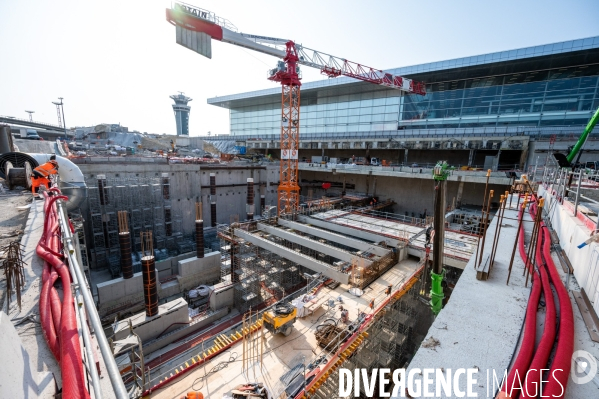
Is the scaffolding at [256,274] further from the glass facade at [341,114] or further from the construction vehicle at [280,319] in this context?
the glass facade at [341,114]

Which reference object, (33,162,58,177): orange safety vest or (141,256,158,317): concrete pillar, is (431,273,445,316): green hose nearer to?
(33,162,58,177): orange safety vest

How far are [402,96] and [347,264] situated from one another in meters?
28.4

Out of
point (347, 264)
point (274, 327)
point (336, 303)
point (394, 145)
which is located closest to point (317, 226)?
point (347, 264)

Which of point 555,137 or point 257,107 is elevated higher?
point 257,107

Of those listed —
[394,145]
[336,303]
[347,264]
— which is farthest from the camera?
[394,145]

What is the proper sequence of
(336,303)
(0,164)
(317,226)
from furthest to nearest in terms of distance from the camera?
1. (317,226)
2. (0,164)
3. (336,303)

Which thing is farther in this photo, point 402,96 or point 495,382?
point 402,96

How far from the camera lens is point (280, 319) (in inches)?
334

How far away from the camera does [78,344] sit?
7.65 feet

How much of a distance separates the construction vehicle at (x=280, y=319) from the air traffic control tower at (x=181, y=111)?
10029 centimetres

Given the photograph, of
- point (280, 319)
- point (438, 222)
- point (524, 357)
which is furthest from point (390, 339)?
point (524, 357)

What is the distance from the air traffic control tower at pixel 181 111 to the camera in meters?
93.2

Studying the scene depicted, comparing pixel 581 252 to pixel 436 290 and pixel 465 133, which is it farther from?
pixel 465 133

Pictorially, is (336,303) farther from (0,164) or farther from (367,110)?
(367,110)
